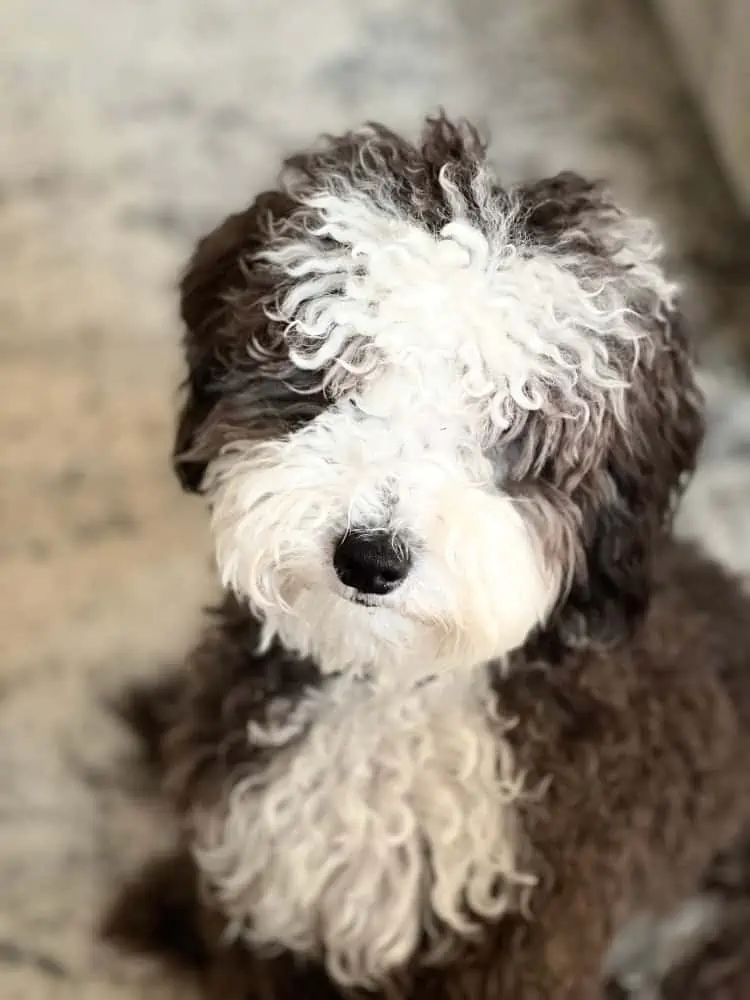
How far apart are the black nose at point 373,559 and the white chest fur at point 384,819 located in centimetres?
23

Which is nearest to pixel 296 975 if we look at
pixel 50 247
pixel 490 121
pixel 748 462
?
pixel 748 462

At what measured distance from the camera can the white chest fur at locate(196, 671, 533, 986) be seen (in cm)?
110

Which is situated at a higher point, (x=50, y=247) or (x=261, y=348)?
(x=50, y=247)

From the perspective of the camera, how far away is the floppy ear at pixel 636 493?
0.99 metres

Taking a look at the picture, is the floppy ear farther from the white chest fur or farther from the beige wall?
the beige wall

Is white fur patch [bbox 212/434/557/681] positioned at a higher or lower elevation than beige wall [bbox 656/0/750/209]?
lower

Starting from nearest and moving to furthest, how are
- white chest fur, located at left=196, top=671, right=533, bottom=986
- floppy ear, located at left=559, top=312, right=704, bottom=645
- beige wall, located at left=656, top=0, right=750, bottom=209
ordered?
1. floppy ear, located at left=559, top=312, right=704, bottom=645
2. white chest fur, located at left=196, top=671, right=533, bottom=986
3. beige wall, located at left=656, top=0, right=750, bottom=209

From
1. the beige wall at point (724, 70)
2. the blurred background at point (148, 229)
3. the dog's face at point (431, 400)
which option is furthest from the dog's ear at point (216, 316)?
the beige wall at point (724, 70)

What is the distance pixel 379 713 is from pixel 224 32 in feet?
5.37

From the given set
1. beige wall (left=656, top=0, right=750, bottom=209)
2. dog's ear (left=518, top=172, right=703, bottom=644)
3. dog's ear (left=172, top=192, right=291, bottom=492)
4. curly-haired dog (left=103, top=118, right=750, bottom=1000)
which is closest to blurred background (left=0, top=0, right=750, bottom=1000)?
beige wall (left=656, top=0, right=750, bottom=209)

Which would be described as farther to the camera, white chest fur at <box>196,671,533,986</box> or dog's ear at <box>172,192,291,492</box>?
white chest fur at <box>196,671,533,986</box>

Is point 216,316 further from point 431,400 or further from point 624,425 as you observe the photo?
point 624,425

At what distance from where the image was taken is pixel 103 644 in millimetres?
1594

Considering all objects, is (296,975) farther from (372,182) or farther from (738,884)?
(372,182)
